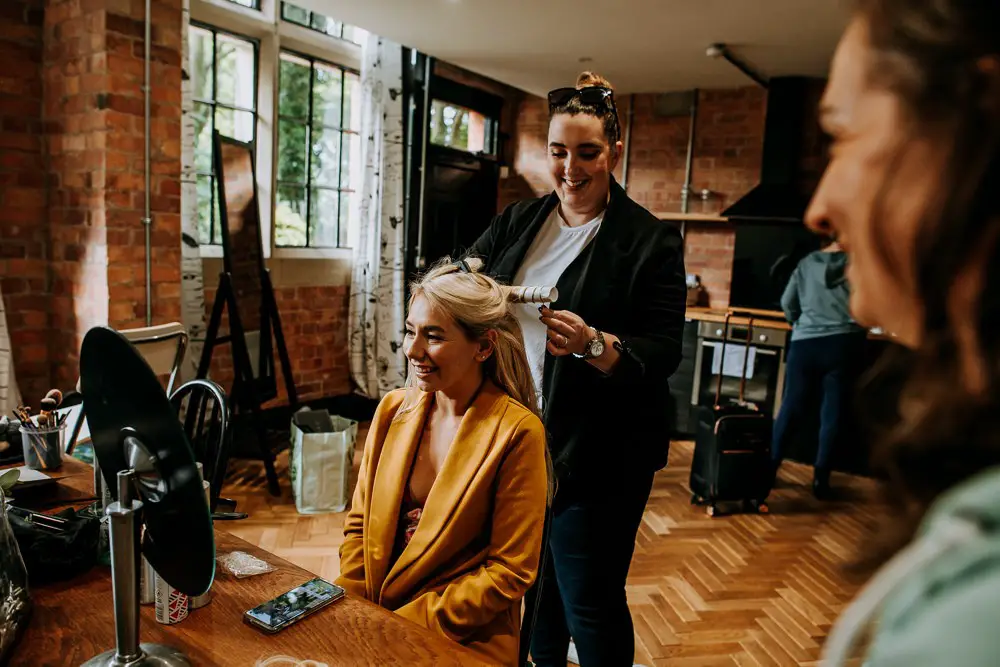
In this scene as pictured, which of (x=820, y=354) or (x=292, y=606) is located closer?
(x=292, y=606)

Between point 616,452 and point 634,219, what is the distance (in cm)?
54

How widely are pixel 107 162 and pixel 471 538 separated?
2.52 m

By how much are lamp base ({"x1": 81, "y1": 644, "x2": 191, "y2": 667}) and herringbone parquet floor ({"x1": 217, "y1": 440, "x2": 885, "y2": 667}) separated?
172 cm

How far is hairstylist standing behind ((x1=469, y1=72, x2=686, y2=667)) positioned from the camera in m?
1.50

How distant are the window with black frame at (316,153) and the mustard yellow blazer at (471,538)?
3.51 metres

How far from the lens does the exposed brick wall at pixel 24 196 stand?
3043 millimetres

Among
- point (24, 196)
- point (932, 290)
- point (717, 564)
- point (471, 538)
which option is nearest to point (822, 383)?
point (717, 564)

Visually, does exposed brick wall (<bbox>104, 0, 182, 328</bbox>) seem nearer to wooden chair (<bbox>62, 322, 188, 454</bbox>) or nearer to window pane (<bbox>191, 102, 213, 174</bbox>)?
wooden chair (<bbox>62, 322, 188, 454</bbox>)

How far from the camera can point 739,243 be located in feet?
16.7

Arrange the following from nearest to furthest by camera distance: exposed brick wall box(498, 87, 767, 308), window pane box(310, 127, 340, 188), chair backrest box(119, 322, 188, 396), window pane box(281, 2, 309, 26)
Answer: chair backrest box(119, 322, 188, 396) → window pane box(281, 2, 309, 26) → window pane box(310, 127, 340, 188) → exposed brick wall box(498, 87, 767, 308)

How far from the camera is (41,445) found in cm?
159

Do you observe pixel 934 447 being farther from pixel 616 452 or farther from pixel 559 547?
pixel 559 547

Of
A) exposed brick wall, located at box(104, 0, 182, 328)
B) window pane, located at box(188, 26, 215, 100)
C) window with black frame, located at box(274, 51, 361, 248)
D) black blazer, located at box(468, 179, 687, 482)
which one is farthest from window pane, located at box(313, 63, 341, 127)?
black blazer, located at box(468, 179, 687, 482)

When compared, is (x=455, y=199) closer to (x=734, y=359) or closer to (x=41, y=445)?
(x=734, y=359)
